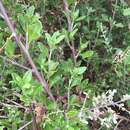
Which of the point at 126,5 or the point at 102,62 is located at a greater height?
the point at 126,5

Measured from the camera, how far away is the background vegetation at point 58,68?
143 cm

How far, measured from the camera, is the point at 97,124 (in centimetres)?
200

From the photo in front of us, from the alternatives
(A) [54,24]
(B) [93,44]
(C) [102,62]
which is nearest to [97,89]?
(C) [102,62]

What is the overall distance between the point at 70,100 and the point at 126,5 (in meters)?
0.76

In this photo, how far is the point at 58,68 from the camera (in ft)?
5.77

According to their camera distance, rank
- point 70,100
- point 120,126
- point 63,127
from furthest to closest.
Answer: point 120,126 < point 70,100 < point 63,127

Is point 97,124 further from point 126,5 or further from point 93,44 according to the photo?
point 126,5

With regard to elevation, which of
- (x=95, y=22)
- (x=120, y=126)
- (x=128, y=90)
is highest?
(x=95, y=22)

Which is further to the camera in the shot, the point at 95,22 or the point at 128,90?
the point at 95,22

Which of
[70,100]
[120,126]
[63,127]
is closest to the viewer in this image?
[63,127]

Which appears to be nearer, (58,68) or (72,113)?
(72,113)

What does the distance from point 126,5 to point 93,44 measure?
0.93 feet

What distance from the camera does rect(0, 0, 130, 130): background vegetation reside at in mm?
1426

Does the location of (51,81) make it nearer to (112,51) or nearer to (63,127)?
(63,127)
